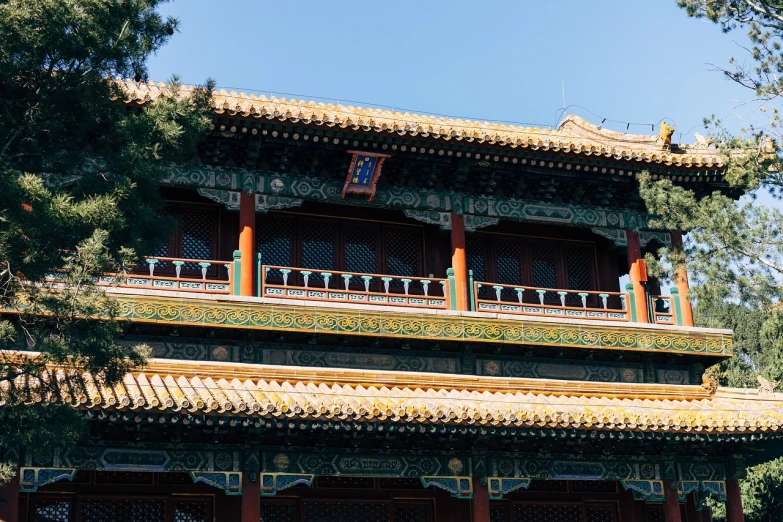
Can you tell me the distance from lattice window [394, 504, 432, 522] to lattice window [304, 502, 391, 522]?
0.17 metres

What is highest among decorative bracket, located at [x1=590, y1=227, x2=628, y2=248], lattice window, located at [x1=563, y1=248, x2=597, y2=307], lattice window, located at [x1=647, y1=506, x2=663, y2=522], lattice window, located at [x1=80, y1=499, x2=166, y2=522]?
decorative bracket, located at [x1=590, y1=227, x2=628, y2=248]

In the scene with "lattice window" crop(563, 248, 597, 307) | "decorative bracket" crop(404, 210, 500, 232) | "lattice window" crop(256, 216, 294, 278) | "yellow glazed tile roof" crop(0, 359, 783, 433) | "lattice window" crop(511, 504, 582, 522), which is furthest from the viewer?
"lattice window" crop(563, 248, 597, 307)

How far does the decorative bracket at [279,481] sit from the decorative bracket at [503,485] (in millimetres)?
2634

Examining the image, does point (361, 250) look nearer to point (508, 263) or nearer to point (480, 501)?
point (508, 263)

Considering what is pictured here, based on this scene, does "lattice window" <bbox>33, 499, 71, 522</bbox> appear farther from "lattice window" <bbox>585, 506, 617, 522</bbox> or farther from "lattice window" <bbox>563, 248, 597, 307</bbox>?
"lattice window" <bbox>563, 248, 597, 307</bbox>

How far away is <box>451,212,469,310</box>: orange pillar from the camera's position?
1775 cm

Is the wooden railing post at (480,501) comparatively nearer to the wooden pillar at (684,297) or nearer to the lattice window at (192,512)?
the lattice window at (192,512)

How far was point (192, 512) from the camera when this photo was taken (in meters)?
15.9

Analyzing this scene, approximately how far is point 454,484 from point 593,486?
288 cm

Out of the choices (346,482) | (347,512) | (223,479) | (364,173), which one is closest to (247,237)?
(364,173)

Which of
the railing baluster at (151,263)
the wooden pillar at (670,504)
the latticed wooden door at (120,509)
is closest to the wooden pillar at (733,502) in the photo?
the wooden pillar at (670,504)

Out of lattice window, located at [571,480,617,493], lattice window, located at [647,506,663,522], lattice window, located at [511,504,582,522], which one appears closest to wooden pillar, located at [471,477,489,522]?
lattice window, located at [511,504,582,522]

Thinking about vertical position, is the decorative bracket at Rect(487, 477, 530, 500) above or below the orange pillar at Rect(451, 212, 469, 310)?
below

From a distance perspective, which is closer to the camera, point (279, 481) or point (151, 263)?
point (279, 481)
